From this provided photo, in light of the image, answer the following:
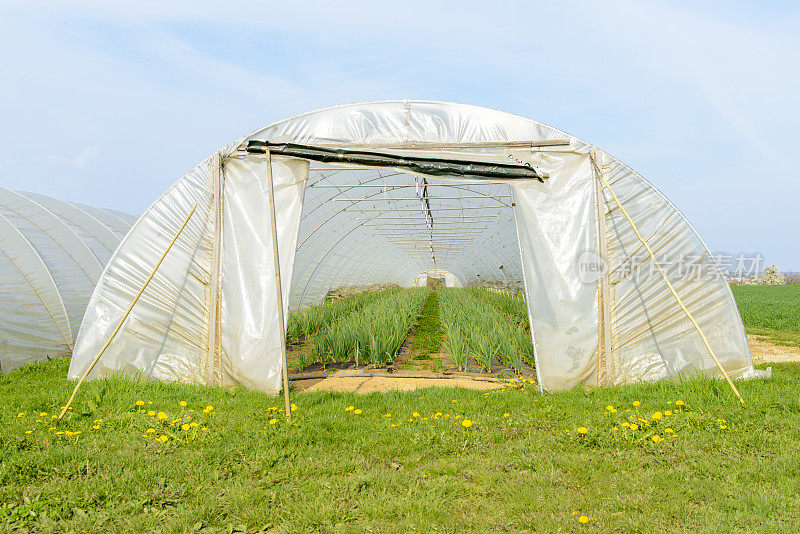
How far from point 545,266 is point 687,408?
5.68 feet

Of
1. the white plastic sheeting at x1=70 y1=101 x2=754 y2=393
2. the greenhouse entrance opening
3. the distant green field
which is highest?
the greenhouse entrance opening

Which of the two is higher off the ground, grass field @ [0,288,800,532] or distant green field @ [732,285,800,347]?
distant green field @ [732,285,800,347]

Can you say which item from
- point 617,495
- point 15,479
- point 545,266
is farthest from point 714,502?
point 15,479

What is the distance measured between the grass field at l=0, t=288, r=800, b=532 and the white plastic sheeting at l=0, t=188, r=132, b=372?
6.64ft

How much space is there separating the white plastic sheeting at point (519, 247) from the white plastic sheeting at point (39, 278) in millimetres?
1733

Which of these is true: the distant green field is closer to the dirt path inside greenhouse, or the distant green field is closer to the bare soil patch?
the dirt path inside greenhouse

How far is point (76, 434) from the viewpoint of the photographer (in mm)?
3373

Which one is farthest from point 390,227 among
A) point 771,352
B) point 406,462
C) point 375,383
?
point 406,462

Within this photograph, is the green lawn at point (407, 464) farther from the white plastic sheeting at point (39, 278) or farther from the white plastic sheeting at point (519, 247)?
the white plastic sheeting at point (39, 278)

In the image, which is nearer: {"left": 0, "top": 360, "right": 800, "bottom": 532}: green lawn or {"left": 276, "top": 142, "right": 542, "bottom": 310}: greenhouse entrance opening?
{"left": 0, "top": 360, "right": 800, "bottom": 532}: green lawn

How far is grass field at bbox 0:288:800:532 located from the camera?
238cm

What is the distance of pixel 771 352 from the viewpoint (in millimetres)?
7410

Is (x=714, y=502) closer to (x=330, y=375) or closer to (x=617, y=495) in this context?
(x=617, y=495)

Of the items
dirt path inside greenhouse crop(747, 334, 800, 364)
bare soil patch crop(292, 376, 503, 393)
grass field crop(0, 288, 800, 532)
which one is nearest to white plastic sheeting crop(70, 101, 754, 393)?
grass field crop(0, 288, 800, 532)
